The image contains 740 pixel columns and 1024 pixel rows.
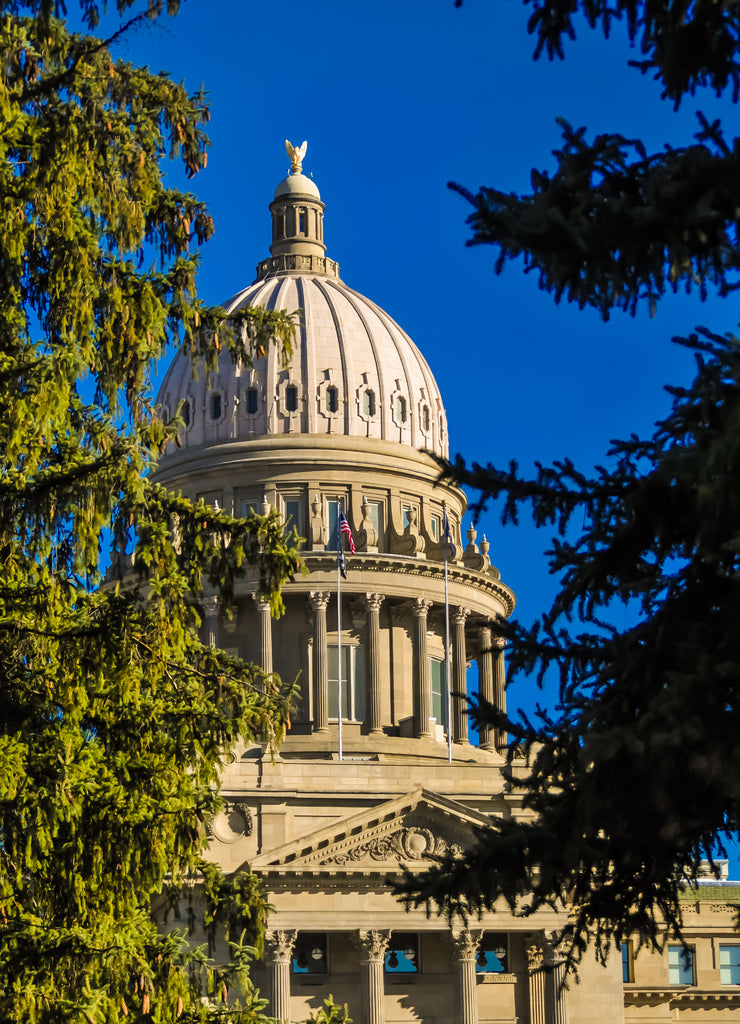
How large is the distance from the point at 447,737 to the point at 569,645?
7090 centimetres

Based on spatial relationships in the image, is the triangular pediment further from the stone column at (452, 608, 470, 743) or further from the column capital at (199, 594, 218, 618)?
the column capital at (199, 594, 218, 618)

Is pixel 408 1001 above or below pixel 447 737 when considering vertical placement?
below

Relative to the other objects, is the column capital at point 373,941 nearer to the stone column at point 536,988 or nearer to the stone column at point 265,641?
the stone column at point 536,988

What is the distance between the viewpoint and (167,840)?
1989cm

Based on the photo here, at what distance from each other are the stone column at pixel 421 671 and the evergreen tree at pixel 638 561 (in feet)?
228

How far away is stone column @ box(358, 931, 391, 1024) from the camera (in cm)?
6494

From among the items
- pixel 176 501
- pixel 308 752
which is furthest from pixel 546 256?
pixel 308 752

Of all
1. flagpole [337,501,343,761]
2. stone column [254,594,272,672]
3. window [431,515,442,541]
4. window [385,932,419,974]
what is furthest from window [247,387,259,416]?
window [385,932,419,974]

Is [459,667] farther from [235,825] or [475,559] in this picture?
[235,825]


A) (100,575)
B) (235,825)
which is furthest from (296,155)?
(100,575)

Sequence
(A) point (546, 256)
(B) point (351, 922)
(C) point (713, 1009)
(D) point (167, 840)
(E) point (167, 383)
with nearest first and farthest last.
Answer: (A) point (546, 256) → (D) point (167, 840) → (B) point (351, 922) → (C) point (713, 1009) → (E) point (167, 383)

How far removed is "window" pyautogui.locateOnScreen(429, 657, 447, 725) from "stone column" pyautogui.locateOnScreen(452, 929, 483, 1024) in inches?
772

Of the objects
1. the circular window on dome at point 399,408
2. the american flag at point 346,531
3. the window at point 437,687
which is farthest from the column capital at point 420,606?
the circular window on dome at point 399,408

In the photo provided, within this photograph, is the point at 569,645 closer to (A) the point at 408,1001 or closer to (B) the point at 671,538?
(B) the point at 671,538
